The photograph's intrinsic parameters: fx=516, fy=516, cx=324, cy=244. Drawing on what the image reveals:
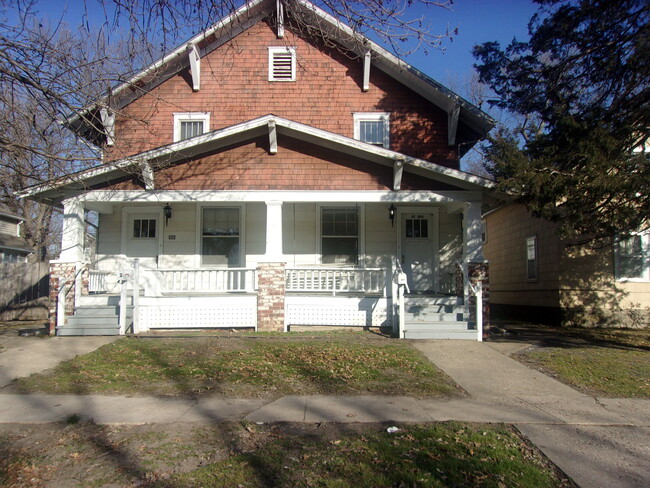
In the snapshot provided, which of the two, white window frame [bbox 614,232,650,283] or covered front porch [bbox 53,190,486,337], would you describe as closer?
covered front porch [bbox 53,190,486,337]

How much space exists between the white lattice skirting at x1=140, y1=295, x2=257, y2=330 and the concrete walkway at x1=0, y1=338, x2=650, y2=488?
14.9 ft

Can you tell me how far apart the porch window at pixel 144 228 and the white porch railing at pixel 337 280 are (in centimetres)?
410

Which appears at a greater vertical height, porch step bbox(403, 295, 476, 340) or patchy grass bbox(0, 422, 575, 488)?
porch step bbox(403, 295, 476, 340)

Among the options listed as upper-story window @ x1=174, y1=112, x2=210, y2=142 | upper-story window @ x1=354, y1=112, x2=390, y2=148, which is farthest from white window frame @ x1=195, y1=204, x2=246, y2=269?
upper-story window @ x1=354, y1=112, x2=390, y2=148

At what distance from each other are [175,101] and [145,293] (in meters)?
5.56

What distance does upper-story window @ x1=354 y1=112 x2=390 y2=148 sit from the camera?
47.4 feet

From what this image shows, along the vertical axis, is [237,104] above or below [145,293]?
above

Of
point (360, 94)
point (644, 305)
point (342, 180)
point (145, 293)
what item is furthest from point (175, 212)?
point (644, 305)

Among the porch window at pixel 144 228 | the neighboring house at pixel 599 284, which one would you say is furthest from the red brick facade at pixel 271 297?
the neighboring house at pixel 599 284

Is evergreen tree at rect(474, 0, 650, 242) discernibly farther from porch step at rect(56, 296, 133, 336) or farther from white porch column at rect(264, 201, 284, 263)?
porch step at rect(56, 296, 133, 336)

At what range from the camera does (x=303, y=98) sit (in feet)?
47.6

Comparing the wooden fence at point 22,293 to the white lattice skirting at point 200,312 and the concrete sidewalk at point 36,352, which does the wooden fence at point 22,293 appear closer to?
the concrete sidewalk at point 36,352

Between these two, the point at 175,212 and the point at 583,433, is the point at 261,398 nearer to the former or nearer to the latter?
the point at 583,433

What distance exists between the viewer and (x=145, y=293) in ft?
40.7
